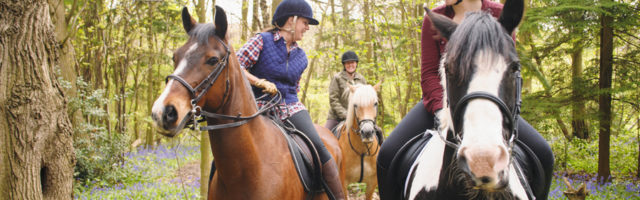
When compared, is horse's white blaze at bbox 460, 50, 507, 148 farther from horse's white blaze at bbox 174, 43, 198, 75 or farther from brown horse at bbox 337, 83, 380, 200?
brown horse at bbox 337, 83, 380, 200

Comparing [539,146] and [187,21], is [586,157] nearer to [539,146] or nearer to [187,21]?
[539,146]

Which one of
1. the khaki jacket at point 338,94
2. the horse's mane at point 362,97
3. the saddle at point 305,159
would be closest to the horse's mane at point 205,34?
the saddle at point 305,159

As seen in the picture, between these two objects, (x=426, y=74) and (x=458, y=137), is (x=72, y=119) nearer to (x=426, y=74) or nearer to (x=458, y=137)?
(x=426, y=74)

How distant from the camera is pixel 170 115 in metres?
2.26

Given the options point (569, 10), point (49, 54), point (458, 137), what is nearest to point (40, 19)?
point (49, 54)

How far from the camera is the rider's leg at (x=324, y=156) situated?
369cm

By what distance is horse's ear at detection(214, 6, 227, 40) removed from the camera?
2688 millimetres

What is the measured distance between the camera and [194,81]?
2461 millimetres

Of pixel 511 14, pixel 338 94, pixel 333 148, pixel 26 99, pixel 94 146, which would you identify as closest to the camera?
pixel 511 14

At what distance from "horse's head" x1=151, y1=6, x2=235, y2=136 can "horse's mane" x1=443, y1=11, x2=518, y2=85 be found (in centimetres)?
154

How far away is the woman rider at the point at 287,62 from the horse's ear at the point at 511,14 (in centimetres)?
219

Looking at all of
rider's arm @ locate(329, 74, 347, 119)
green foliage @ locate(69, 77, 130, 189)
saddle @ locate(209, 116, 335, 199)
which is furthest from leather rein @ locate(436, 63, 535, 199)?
green foliage @ locate(69, 77, 130, 189)

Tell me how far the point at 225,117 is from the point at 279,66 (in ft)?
3.54

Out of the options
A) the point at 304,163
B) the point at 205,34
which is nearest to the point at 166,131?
the point at 205,34
